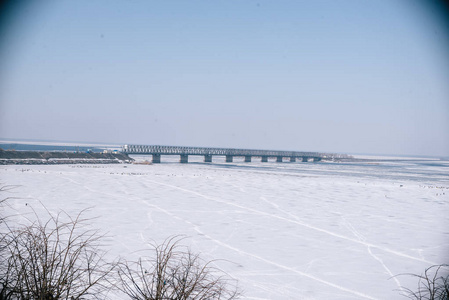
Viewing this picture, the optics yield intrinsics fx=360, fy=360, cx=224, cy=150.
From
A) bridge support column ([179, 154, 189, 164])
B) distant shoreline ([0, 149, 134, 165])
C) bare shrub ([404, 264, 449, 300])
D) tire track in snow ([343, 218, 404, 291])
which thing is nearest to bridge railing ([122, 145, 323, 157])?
bridge support column ([179, 154, 189, 164])

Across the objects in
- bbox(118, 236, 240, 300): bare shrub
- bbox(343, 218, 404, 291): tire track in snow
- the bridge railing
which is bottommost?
bbox(343, 218, 404, 291): tire track in snow

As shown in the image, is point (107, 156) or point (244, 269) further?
point (107, 156)

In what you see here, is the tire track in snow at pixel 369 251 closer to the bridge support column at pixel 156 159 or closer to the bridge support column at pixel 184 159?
the bridge support column at pixel 156 159

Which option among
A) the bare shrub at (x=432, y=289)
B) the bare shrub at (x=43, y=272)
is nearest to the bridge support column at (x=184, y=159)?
the bare shrub at (x=43, y=272)

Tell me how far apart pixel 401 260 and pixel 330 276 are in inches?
86.8

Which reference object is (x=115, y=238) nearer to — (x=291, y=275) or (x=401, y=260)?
(x=291, y=275)

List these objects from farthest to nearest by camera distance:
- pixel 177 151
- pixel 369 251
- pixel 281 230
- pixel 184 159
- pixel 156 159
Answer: pixel 177 151
pixel 184 159
pixel 156 159
pixel 281 230
pixel 369 251

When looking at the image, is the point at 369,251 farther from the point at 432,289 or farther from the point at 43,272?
the point at 43,272

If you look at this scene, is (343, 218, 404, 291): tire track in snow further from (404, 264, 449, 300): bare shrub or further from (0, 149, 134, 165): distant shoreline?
(0, 149, 134, 165): distant shoreline

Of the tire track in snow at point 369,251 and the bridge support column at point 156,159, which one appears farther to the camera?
the bridge support column at point 156,159

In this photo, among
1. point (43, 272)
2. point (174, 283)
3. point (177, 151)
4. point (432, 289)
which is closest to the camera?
point (43, 272)

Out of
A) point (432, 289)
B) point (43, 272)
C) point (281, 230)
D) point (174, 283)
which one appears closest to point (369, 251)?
point (281, 230)

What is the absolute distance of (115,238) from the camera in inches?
345

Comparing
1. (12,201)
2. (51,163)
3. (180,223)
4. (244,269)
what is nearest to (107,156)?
(51,163)
